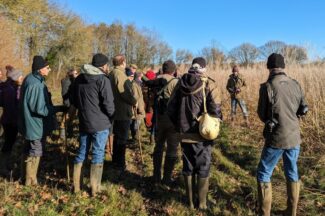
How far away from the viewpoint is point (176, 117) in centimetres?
477

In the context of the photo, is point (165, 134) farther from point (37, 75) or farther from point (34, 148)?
point (37, 75)

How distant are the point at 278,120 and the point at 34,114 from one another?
365 centimetres

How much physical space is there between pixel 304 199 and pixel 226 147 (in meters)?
2.91

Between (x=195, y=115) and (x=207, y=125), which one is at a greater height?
(x=195, y=115)

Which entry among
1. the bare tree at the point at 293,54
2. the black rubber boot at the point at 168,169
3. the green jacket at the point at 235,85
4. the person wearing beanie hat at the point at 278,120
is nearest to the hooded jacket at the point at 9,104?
the black rubber boot at the point at 168,169

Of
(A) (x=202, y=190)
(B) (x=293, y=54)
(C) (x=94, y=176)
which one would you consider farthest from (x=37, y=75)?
(B) (x=293, y=54)

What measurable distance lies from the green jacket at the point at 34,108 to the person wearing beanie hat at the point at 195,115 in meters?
2.07

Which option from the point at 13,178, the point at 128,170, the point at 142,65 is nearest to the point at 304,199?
the point at 128,170

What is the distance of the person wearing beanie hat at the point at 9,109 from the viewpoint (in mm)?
5988

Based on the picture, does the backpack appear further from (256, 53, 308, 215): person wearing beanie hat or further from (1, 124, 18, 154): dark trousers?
(1, 124, 18, 154): dark trousers

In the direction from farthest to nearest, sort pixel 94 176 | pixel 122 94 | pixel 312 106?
pixel 312 106, pixel 122 94, pixel 94 176

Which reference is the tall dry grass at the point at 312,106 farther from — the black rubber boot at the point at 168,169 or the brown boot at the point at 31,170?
the brown boot at the point at 31,170

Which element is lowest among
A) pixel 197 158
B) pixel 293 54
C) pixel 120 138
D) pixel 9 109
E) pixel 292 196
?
pixel 292 196

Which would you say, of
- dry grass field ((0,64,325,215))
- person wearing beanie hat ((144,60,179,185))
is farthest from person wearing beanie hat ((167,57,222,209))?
person wearing beanie hat ((144,60,179,185))
